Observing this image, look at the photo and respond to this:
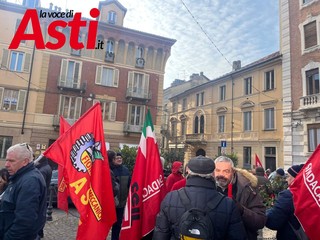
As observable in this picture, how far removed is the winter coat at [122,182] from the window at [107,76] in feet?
64.5

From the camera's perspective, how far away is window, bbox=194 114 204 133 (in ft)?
111

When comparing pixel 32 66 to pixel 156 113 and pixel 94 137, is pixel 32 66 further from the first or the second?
pixel 94 137

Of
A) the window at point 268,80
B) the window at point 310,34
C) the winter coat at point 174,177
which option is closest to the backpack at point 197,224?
the winter coat at point 174,177

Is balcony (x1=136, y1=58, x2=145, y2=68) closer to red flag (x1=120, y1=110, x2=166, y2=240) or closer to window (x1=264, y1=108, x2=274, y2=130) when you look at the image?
window (x1=264, y1=108, x2=274, y2=130)

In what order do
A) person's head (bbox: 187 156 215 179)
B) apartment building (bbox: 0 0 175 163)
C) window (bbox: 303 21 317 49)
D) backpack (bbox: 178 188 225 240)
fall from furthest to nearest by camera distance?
apartment building (bbox: 0 0 175 163) → window (bbox: 303 21 317 49) → person's head (bbox: 187 156 215 179) → backpack (bbox: 178 188 225 240)

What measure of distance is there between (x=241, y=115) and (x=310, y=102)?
9864mm

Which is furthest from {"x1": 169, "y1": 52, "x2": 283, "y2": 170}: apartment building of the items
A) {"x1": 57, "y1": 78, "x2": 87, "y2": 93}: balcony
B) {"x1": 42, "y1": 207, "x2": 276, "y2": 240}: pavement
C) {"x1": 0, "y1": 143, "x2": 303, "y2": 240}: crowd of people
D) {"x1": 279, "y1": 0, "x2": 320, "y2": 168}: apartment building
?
{"x1": 0, "y1": 143, "x2": 303, "y2": 240}: crowd of people

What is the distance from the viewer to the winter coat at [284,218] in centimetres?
282

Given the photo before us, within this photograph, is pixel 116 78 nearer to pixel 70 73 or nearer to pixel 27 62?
pixel 70 73

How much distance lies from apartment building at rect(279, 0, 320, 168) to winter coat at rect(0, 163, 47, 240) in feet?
59.4

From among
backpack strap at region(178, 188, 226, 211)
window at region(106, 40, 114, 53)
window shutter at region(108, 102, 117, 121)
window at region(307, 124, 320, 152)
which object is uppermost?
window at region(106, 40, 114, 53)

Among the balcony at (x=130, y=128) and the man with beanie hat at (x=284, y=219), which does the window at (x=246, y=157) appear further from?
the man with beanie hat at (x=284, y=219)

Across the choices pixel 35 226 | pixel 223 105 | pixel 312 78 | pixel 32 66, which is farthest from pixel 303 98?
pixel 32 66

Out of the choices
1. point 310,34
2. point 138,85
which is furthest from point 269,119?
point 138,85
